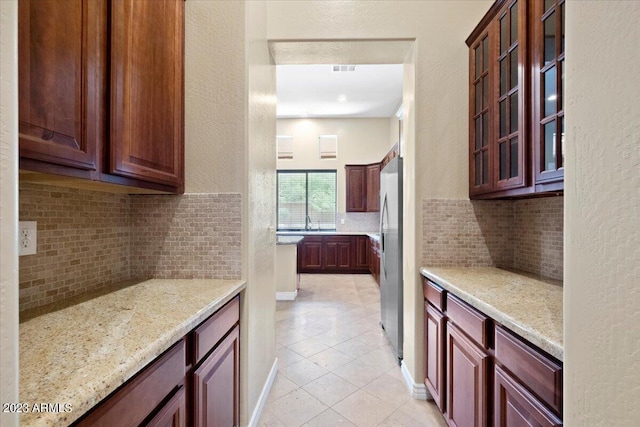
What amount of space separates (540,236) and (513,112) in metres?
0.79

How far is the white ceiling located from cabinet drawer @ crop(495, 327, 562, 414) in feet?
12.6

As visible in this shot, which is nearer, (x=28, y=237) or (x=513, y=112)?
(x=28, y=237)

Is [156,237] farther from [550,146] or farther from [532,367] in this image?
[550,146]

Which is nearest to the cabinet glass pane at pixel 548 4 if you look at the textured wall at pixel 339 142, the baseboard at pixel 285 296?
Answer: the baseboard at pixel 285 296

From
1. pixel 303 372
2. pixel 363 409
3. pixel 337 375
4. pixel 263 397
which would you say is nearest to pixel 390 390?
pixel 363 409

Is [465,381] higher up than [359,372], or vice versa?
[465,381]

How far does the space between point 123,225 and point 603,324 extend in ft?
6.71

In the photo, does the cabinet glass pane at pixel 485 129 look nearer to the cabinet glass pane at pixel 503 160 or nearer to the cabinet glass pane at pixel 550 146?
the cabinet glass pane at pixel 503 160

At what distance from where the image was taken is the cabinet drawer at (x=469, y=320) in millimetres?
1336

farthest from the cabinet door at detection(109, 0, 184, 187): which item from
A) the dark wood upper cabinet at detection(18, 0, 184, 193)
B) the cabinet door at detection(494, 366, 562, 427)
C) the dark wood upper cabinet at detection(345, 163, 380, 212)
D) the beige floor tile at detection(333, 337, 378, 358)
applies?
the dark wood upper cabinet at detection(345, 163, 380, 212)

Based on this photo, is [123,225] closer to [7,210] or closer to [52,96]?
[52,96]

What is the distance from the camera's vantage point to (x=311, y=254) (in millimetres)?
6793

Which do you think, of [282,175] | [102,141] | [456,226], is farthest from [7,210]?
[282,175]

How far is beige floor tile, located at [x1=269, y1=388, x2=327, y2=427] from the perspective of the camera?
1937 mm
